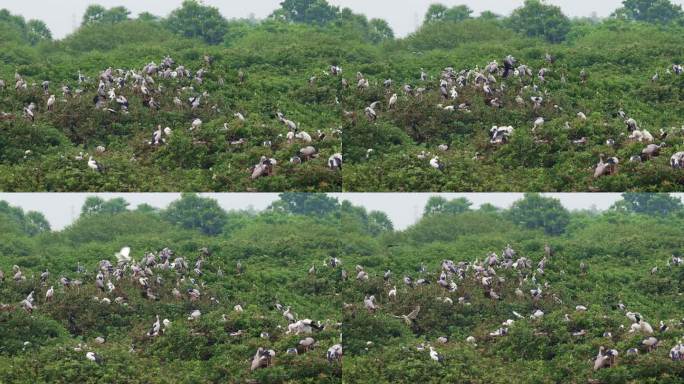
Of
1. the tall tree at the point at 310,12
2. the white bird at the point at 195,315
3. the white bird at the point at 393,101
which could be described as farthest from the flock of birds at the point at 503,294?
the tall tree at the point at 310,12

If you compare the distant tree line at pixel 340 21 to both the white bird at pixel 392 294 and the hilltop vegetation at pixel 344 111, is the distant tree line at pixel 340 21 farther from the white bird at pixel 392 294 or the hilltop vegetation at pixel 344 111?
the white bird at pixel 392 294

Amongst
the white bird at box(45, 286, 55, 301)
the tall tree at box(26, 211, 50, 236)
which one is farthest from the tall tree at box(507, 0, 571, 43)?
the white bird at box(45, 286, 55, 301)

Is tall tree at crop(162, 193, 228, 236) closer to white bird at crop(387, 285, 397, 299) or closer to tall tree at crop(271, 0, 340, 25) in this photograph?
white bird at crop(387, 285, 397, 299)

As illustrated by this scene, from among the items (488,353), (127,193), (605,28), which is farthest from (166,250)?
(605,28)

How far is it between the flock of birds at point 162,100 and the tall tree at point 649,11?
12231mm

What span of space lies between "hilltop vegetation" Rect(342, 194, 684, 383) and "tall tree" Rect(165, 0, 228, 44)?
7932 mm

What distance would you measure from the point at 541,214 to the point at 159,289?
905 centimetres

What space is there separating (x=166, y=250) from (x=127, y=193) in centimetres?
204

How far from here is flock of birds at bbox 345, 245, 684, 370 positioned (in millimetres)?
26359

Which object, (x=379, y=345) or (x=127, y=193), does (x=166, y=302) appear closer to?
(x=127, y=193)

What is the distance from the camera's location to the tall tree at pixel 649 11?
40219 millimetres

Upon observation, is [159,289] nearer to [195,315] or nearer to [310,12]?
[195,315]

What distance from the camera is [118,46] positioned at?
36562 millimetres

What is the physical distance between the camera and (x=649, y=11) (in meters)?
40.2
